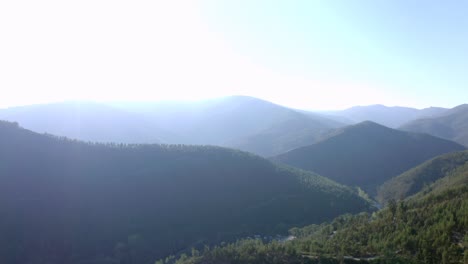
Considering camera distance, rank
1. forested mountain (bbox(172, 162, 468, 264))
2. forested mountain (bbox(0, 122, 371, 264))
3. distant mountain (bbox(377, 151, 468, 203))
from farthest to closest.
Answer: distant mountain (bbox(377, 151, 468, 203)) < forested mountain (bbox(0, 122, 371, 264)) < forested mountain (bbox(172, 162, 468, 264))

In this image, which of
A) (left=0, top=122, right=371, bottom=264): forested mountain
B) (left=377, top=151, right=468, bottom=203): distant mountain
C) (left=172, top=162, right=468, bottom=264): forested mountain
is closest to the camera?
(left=172, top=162, right=468, bottom=264): forested mountain

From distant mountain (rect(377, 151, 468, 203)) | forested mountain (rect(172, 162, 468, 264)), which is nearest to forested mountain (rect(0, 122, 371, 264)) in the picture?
distant mountain (rect(377, 151, 468, 203))

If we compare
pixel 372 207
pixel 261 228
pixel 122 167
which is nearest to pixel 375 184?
pixel 372 207

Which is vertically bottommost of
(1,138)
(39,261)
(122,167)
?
(39,261)

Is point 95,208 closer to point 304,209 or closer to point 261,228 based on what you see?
point 261,228

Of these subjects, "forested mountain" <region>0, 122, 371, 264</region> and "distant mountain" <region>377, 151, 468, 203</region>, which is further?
"distant mountain" <region>377, 151, 468, 203</region>

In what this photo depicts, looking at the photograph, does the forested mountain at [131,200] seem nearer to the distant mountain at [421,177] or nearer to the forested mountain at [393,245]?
the distant mountain at [421,177]

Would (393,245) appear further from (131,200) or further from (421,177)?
(421,177)

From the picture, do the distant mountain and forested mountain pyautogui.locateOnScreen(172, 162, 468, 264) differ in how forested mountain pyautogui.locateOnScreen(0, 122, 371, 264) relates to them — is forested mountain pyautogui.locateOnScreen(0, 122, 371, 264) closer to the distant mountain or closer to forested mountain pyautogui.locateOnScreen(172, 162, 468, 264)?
the distant mountain

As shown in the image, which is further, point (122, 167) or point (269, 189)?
point (269, 189)
